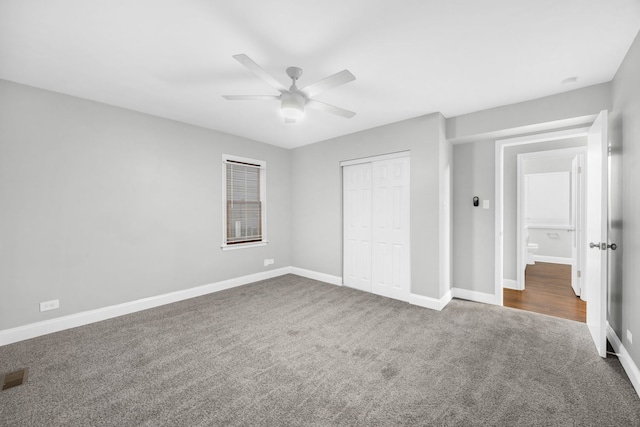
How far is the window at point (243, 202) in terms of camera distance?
4527mm

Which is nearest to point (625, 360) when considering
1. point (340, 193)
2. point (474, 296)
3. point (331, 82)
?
point (474, 296)

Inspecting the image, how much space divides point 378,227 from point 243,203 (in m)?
2.44

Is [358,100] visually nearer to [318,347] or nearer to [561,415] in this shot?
[318,347]

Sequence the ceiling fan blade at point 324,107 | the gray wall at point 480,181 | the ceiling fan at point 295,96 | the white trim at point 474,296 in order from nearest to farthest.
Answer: the ceiling fan at point 295,96
the ceiling fan blade at point 324,107
the gray wall at point 480,181
the white trim at point 474,296

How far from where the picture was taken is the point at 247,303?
12.4ft

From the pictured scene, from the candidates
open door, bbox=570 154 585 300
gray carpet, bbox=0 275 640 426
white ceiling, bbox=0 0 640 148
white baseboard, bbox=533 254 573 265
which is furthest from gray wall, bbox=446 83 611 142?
white baseboard, bbox=533 254 573 265

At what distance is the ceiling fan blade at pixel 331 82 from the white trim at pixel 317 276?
3330 millimetres

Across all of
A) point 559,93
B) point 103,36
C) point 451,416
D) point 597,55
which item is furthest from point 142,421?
point 559,93

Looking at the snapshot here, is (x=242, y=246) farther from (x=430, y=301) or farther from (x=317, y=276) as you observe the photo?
(x=430, y=301)

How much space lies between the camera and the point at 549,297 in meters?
4.00

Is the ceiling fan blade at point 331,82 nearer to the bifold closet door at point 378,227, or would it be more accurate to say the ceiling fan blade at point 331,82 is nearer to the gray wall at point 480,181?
the bifold closet door at point 378,227

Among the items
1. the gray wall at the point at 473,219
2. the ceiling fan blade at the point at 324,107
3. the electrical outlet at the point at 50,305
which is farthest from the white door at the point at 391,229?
the electrical outlet at the point at 50,305

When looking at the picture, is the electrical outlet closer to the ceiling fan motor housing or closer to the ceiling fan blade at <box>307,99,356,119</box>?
the ceiling fan motor housing

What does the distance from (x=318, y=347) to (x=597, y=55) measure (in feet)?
11.9
